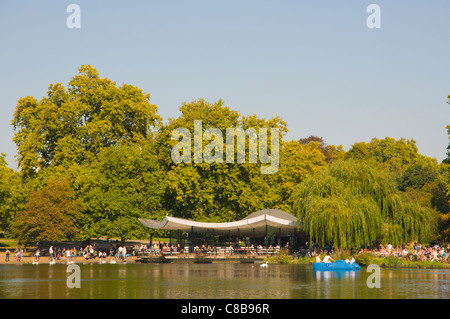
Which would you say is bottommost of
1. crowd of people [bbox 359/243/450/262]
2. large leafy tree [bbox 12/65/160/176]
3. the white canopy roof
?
crowd of people [bbox 359/243/450/262]

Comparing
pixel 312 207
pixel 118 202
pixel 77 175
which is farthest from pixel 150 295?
pixel 77 175

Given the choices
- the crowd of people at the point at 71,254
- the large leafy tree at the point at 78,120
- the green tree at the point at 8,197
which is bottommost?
the crowd of people at the point at 71,254

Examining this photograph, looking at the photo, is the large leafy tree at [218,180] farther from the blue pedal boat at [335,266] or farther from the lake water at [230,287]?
the lake water at [230,287]

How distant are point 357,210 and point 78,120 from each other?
1442 inches

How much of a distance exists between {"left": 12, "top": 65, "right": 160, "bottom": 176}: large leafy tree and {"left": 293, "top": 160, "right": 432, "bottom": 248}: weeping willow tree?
26635 mm

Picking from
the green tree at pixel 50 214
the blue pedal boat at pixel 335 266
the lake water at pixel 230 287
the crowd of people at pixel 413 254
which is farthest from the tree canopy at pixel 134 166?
the lake water at pixel 230 287

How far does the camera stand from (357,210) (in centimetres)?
4803

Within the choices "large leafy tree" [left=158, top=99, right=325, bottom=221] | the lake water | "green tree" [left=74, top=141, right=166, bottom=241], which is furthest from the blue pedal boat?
"green tree" [left=74, top=141, right=166, bottom=241]

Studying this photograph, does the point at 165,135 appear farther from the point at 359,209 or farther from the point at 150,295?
the point at 150,295

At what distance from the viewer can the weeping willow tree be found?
156 ft

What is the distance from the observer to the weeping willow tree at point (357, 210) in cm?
4750

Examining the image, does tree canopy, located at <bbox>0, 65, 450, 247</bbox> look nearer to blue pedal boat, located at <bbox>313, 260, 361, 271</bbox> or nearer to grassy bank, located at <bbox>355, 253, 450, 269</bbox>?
grassy bank, located at <bbox>355, 253, 450, 269</bbox>

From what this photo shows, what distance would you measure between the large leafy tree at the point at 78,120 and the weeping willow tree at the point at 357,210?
1049 inches

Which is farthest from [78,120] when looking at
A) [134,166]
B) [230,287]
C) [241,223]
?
[230,287]
